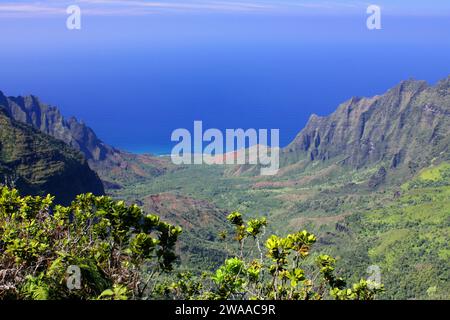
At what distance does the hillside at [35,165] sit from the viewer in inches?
3445

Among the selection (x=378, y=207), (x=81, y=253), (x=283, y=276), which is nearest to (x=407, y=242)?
(x=378, y=207)

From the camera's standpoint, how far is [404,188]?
161 meters

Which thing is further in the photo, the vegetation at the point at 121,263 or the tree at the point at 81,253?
the vegetation at the point at 121,263

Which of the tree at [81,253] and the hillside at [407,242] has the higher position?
the tree at [81,253]

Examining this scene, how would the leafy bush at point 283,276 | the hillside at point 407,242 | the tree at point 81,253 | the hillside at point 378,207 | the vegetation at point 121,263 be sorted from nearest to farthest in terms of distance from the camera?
the tree at point 81,253, the vegetation at point 121,263, the leafy bush at point 283,276, the hillside at point 407,242, the hillside at point 378,207

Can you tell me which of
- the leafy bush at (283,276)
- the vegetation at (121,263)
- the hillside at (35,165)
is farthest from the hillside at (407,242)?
the vegetation at (121,263)

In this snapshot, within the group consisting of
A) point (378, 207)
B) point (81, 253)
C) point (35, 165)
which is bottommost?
point (378, 207)

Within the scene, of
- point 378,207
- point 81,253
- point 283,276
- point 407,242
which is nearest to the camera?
point 283,276

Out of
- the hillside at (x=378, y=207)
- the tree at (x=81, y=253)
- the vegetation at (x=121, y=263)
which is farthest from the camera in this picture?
the hillside at (x=378, y=207)

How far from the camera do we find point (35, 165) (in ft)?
311

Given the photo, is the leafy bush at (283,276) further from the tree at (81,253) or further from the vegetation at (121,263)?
the tree at (81,253)

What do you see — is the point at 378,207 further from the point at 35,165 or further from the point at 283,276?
the point at 283,276

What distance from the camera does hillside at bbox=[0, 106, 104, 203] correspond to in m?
87.5

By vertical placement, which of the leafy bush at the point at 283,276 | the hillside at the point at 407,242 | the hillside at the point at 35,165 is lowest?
the hillside at the point at 407,242
